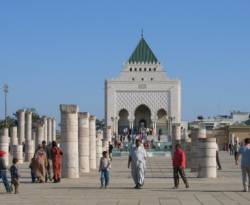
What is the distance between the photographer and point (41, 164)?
68.4 ft

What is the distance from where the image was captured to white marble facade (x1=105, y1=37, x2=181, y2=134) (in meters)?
93.8

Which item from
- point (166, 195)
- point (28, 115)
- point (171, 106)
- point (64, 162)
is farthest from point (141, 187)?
point (171, 106)

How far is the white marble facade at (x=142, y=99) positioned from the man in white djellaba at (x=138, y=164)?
7327 centimetres

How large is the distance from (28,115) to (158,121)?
43.0m

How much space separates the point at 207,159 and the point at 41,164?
5.55 metres

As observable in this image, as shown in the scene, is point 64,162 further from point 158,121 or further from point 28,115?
point 158,121

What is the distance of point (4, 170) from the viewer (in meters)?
17.2

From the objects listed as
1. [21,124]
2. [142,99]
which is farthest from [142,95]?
[21,124]

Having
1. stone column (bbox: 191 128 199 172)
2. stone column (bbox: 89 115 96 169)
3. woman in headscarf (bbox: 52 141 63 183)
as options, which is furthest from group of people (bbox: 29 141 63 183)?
stone column (bbox: 89 115 96 169)

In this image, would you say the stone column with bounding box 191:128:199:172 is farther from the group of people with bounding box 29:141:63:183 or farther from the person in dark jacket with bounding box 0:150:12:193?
the person in dark jacket with bounding box 0:150:12:193

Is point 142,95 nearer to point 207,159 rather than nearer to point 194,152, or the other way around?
point 194,152

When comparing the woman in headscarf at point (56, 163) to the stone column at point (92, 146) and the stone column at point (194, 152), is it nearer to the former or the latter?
the stone column at point (194, 152)

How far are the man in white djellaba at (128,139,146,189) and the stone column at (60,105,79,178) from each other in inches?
196

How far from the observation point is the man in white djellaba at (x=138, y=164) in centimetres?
1795
